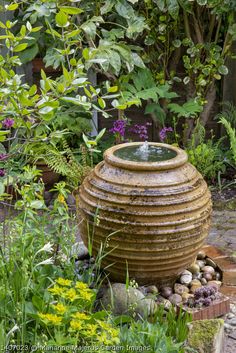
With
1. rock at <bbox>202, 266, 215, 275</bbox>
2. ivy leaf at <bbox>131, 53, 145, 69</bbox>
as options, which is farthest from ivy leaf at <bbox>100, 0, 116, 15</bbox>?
rock at <bbox>202, 266, 215, 275</bbox>

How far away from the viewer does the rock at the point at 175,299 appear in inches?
108

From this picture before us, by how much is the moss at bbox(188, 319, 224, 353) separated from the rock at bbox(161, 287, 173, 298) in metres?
0.43

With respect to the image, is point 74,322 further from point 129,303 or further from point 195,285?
point 195,285

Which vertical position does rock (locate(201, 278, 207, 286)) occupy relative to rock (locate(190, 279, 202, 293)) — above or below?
below

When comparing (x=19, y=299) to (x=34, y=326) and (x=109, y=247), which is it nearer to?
(x=34, y=326)

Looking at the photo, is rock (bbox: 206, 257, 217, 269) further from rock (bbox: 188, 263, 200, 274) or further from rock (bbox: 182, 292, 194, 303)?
rock (bbox: 182, 292, 194, 303)

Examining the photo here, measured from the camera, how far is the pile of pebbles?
2.78m

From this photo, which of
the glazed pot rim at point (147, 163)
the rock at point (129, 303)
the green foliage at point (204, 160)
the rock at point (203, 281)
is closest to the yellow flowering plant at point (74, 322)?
the rock at point (129, 303)

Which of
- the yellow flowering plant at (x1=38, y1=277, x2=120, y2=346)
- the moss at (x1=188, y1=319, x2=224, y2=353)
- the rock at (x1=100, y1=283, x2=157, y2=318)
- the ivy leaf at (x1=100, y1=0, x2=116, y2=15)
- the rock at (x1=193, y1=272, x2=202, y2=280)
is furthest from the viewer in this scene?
the ivy leaf at (x1=100, y1=0, x2=116, y2=15)

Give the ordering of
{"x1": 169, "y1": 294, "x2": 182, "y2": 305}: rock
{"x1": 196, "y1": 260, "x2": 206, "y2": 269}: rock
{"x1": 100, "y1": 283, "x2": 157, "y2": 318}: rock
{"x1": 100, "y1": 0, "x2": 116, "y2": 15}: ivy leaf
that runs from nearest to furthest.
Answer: {"x1": 100, "y1": 283, "x2": 157, "y2": 318}: rock → {"x1": 169, "y1": 294, "x2": 182, "y2": 305}: rock → {"x1": 196, "y1": 260, "x2": 206, "y2": 269}: rock → {"x1": 100, "y1": 0, "x2": 116, "y2": 15}: ivy leaf

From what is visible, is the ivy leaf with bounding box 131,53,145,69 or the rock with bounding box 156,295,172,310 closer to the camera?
the rock with bounding box 156,295,172,310

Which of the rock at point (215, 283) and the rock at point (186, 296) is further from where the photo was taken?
the rock at point (215, 283)

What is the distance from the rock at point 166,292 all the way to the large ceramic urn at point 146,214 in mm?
63

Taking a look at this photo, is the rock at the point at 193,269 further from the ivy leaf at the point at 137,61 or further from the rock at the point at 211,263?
the ivy leaf at the point at 137,61
